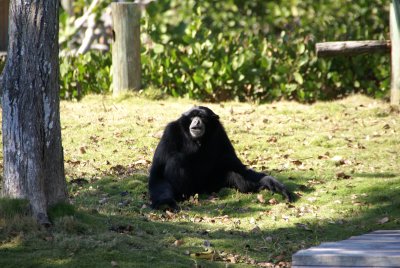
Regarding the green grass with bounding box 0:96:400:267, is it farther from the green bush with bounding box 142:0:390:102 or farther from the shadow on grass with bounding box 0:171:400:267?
the green bush with bounding box 142:0:390:102

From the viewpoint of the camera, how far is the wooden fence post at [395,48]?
1616 cm

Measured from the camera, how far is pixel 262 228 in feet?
30.7

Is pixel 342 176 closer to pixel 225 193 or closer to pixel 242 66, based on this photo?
pixel 225 193

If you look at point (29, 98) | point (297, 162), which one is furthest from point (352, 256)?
point (297, 162)

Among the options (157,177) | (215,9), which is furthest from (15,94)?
(215,9)

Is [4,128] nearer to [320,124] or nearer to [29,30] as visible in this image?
[29,30]

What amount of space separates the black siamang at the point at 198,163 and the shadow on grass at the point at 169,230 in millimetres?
215

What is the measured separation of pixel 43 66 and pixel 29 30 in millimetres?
408

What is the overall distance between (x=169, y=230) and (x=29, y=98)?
7.70 feet

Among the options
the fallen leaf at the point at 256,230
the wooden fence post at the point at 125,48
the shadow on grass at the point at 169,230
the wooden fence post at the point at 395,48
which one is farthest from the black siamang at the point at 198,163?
the wooden fence post at the point at 395,48

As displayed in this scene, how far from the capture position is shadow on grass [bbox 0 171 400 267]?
7.48 meters

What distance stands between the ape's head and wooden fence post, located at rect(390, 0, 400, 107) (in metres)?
6.39

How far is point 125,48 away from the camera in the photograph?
55.6 feet

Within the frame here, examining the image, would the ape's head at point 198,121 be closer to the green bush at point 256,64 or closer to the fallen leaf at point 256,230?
the fallen leaf at point 256,230
